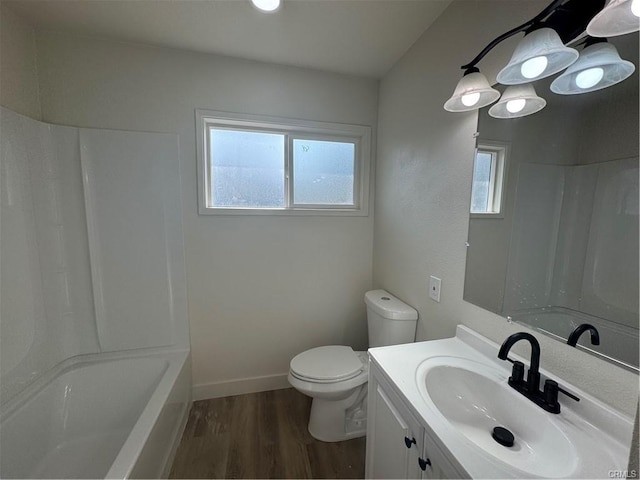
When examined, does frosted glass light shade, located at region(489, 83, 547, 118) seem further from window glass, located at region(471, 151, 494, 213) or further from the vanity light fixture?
window glass, located at region(471, 151, 494, 213)

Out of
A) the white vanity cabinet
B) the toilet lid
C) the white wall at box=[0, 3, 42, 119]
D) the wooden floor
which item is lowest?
the wooden floor

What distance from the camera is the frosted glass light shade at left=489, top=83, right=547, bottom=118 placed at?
3.03ft

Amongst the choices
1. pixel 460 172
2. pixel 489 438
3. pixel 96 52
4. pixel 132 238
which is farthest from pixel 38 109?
pixel 489 438

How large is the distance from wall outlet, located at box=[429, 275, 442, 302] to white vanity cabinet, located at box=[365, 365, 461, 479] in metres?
0.55

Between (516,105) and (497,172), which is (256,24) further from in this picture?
(497,172)

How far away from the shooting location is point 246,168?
193 centimetres

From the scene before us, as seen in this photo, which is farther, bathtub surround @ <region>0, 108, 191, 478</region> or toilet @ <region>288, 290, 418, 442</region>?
toilet @ <region>288, 290, 418, 442</region>

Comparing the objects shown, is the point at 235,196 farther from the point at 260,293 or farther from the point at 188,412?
the point at 188,412

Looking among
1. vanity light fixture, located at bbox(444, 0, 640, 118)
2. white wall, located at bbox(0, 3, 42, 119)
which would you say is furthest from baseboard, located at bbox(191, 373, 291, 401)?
vanity light fixture, located at bbox(444, 0, 640, 118)

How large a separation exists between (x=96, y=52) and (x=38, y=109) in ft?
1.62

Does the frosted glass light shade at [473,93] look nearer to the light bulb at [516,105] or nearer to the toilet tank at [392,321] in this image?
the light bulb at [516,105]

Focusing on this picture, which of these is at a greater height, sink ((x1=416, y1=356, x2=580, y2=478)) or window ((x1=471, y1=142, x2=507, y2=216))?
window ((x1=471, y1=142, x2=507, y2=216))

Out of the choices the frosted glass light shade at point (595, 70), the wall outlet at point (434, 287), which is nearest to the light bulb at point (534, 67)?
the frosted glass light shade at point (595, 70)

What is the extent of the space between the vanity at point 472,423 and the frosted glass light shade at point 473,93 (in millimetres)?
982
